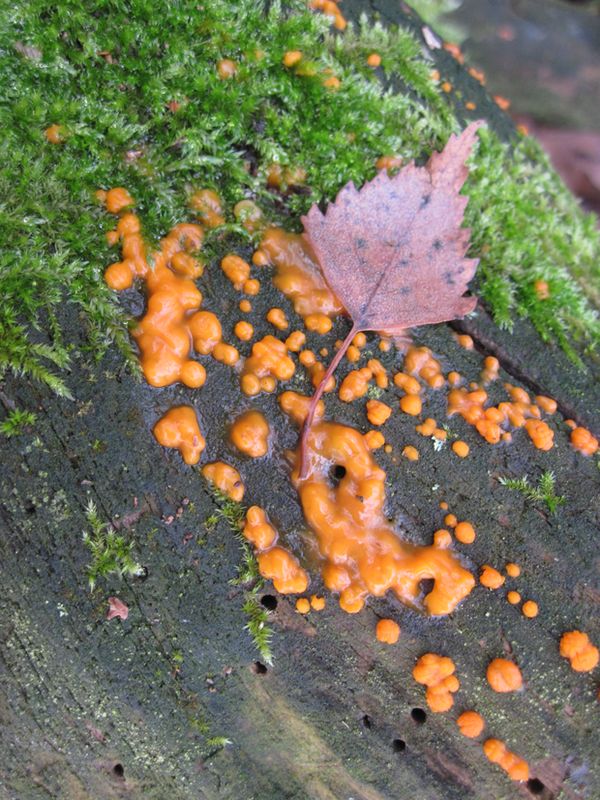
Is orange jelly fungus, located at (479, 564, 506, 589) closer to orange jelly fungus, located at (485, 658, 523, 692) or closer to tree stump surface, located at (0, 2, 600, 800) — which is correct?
tree stump surface, located at (0, 2, 600, 800)

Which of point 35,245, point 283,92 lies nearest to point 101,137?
point 35,245

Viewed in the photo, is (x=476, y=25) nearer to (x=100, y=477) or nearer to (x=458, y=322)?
(x=458, y=322)

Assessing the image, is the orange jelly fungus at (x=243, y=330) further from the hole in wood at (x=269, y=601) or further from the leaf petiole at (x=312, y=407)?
the hole in wood at (x=269, y=601)

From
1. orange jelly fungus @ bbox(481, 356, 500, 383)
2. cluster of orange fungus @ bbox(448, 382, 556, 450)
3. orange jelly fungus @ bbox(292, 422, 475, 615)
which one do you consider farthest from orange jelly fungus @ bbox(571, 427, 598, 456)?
orange jelly fungus @ bbox(292, 422, 475, 615)

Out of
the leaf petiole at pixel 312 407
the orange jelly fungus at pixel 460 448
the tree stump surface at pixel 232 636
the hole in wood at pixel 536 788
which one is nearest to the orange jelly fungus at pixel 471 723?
the tree stump surface at pixel 232 636

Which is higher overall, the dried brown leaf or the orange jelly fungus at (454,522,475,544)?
the dried brown leaf

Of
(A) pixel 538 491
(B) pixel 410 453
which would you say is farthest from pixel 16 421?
(A) pixel 538 491
